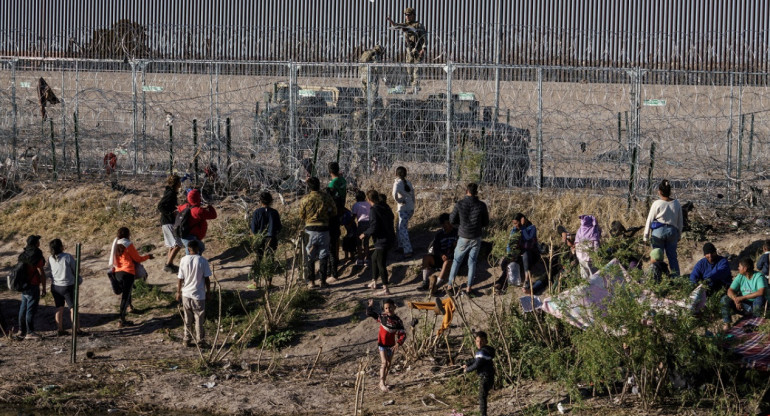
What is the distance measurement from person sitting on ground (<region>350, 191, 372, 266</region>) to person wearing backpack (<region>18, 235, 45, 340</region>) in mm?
3948

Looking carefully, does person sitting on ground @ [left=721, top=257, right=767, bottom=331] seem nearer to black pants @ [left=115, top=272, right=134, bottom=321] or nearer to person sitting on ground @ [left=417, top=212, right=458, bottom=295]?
person sitting on ground @ [left=417, top=212, right=458, bottom=295]

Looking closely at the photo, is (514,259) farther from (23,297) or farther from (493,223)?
(23,297)

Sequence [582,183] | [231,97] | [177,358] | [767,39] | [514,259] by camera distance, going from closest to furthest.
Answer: [177,358]
[514,259]
[582,183]
[231,97]
[767,39]

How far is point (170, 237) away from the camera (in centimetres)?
1403

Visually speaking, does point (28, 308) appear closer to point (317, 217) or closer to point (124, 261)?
point (124, 261)

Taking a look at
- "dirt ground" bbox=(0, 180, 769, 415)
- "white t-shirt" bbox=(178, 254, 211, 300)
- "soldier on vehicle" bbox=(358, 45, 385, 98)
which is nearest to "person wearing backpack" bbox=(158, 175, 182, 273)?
"dirt ground" bbox=(0, 180, 769, 415)

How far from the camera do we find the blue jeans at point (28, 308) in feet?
40.2

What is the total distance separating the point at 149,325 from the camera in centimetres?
1270

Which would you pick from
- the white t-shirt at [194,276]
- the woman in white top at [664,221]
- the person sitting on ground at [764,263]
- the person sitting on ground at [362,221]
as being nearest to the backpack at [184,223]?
the white t-shirt at [194,276]

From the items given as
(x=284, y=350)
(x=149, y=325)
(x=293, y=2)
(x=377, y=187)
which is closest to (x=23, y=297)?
(x=149, y=325)

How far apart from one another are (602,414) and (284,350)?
13.0 ft

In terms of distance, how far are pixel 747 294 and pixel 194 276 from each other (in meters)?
5.96

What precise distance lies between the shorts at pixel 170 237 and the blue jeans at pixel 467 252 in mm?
3846

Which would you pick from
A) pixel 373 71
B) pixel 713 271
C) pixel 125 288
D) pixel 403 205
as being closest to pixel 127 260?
pixel 125 288
